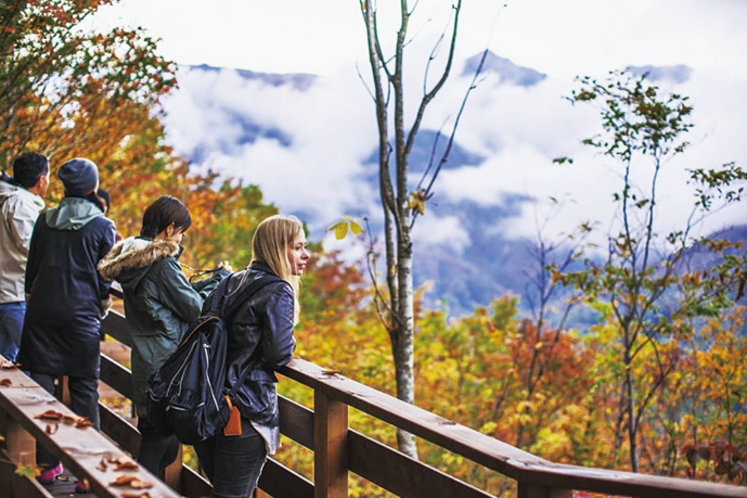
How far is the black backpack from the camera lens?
264cm

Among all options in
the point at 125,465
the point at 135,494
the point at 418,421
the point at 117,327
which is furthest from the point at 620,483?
the point at 117,327

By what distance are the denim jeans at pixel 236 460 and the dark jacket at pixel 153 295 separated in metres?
0.65

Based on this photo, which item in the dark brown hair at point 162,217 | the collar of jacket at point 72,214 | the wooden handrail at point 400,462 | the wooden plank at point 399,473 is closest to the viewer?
the wooden handrail at point 400,462

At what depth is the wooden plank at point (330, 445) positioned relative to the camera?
2.85m

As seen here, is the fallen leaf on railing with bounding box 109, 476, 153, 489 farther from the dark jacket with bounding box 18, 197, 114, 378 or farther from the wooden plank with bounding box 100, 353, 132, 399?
the wooden plank with bounding box 100, 353, 132, 399

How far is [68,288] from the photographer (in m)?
3.67

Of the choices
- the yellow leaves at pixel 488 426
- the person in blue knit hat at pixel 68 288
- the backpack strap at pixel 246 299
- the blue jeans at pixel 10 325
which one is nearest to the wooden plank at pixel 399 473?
the backpack strap at pixel 246 299

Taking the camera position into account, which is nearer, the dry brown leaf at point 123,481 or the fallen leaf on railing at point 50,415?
the dry brown leaf at point 123,481

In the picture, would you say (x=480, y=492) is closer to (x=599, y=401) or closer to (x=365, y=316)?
(x=599, y=401)

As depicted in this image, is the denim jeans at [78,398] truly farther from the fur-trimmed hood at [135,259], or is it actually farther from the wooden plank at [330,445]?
the wooden plank at [330,445]

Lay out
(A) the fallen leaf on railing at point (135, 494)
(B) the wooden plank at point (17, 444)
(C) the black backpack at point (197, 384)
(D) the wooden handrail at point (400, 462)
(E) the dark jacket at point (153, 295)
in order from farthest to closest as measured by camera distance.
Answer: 1. (E) the dark jacket at point (153, 295)
2. (B) the wooden plank at point (17, 444)
3. (C) the black backpack at point (197, 384)
4. (A) the fallen leaf on railing at point (135, 494)
5. (D) the wooden handrail at point (400, 462)

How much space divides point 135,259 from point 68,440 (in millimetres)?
996

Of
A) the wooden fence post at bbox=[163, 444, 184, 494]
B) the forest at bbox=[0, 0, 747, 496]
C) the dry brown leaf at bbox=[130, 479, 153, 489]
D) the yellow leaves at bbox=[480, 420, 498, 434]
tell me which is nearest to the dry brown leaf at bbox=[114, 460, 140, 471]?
the dry brown leaf at bbox=[130, 479, 153, 489]

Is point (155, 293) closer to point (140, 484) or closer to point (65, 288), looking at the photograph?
point (65, 288)
